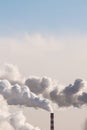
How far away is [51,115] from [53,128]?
15.5 feet

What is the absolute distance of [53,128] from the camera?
172m

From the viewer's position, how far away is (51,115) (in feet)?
573
